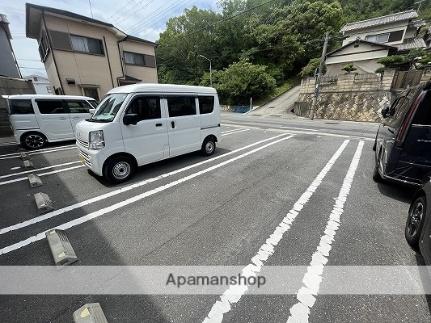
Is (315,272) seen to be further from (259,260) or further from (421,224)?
(421,224)

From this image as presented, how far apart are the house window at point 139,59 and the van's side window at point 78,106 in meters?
10.3

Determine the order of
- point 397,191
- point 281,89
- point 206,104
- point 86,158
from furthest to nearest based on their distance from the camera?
point 281,89 → point 206,104 → point 86,158 → point 397,191

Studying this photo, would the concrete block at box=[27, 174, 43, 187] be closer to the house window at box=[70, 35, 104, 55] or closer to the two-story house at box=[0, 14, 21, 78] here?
the house window at box=[70, 35, 104, 55]

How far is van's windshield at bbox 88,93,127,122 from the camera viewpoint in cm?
416

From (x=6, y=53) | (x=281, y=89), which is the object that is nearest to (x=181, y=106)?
(x=6, y=53)

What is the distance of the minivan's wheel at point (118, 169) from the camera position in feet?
13.4

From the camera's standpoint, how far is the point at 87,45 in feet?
44.0

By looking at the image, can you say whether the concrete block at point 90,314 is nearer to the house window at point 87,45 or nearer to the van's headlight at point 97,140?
the van's headlight at point 97,140

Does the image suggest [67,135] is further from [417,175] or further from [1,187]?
[417,175]

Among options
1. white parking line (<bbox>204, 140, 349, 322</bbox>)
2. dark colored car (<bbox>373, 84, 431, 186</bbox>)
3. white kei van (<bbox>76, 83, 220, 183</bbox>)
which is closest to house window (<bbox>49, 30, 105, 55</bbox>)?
white kei van (<bbox>76, 83, 220, 183</bbox>)

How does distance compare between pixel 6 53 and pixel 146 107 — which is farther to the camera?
pixel 6 53

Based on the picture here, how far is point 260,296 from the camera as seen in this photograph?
189 centimetres

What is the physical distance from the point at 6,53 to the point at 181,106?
2052 cm

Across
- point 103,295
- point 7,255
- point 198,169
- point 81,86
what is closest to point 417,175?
point 198,169
